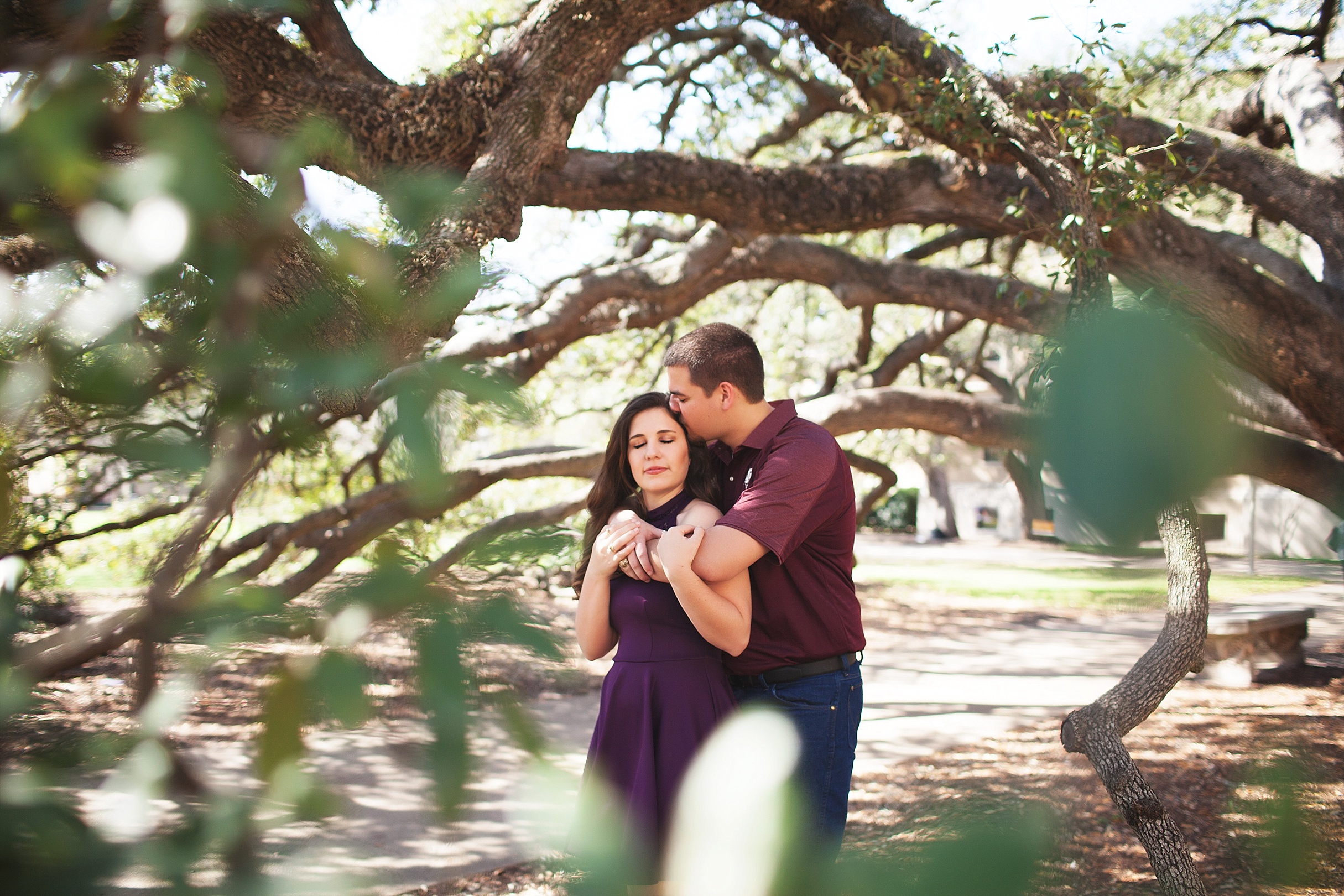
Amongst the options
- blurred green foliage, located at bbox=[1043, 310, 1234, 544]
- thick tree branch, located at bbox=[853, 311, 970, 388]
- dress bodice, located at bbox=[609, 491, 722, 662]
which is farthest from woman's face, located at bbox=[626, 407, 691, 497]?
thick tree branch, located at bbox=[853, 311, 970, 388]

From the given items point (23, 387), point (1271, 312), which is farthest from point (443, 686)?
point (1271, 312)

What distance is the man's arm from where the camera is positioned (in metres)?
2.58

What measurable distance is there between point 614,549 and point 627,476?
736mm

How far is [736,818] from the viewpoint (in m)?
0.57

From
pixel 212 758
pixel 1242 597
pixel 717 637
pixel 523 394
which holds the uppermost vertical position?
pixel 523 394

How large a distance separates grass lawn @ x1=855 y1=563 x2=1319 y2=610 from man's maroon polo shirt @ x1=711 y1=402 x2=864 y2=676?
641 mm

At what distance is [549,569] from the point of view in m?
0.61

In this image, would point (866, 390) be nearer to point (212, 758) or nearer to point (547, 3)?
point (547, 3)

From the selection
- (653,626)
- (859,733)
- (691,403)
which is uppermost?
(691,403)

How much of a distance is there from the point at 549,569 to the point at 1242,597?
1212cm

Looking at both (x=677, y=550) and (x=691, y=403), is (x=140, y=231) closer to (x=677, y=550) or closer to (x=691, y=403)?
(x=677, y=550)

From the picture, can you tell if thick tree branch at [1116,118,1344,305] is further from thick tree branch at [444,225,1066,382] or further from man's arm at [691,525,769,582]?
man's arm at [691,525,769,582]

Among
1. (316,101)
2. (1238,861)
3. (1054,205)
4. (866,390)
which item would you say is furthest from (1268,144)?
(1238,861)

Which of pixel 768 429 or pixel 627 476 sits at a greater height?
pixel 768 429
